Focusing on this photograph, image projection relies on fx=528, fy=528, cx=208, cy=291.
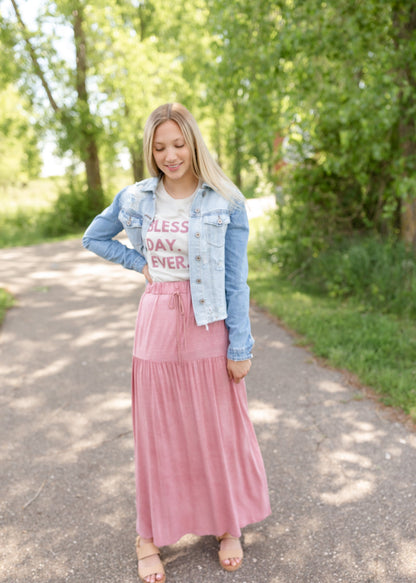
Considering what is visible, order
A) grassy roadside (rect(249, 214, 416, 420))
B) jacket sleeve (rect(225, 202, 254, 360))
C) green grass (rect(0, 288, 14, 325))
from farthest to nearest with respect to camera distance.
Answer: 1. green grass (rect(0, 288, 14, 325))
2. grassy roadside (rect(249, 214, 416, 420))
3. jacket sleeve (rect(225, 202, 254, 360))

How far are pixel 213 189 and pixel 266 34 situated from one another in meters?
5.10

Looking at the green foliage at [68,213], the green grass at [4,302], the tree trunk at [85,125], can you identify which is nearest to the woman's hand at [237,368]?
the green grass at [4,302]

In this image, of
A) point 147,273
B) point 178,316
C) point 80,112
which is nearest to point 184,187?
point 147,273

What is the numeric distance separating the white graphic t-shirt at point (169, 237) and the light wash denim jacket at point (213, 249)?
0.04 metres

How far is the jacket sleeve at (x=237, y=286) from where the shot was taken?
2.29m

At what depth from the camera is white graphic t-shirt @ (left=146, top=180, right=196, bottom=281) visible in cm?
228

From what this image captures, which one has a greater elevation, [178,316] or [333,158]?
[333,158]

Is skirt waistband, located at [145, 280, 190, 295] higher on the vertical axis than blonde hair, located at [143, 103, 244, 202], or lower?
lower

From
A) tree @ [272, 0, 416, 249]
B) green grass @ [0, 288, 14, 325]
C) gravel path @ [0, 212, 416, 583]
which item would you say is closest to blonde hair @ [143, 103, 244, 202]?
gravel path @ [0, 212, 416, 583]

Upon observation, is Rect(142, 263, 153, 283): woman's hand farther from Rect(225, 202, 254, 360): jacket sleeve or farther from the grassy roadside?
the grassy roadside

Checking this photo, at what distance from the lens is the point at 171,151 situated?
221 centimetres

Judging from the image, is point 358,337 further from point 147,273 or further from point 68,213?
point 68,213

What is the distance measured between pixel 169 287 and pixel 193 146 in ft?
2.03

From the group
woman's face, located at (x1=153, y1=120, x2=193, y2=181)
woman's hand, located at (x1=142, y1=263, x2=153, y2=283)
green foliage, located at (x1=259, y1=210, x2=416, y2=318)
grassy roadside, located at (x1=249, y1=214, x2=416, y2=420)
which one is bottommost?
grassy roadside, located at (x1=249, y1=214, x2=416, y2=420)
